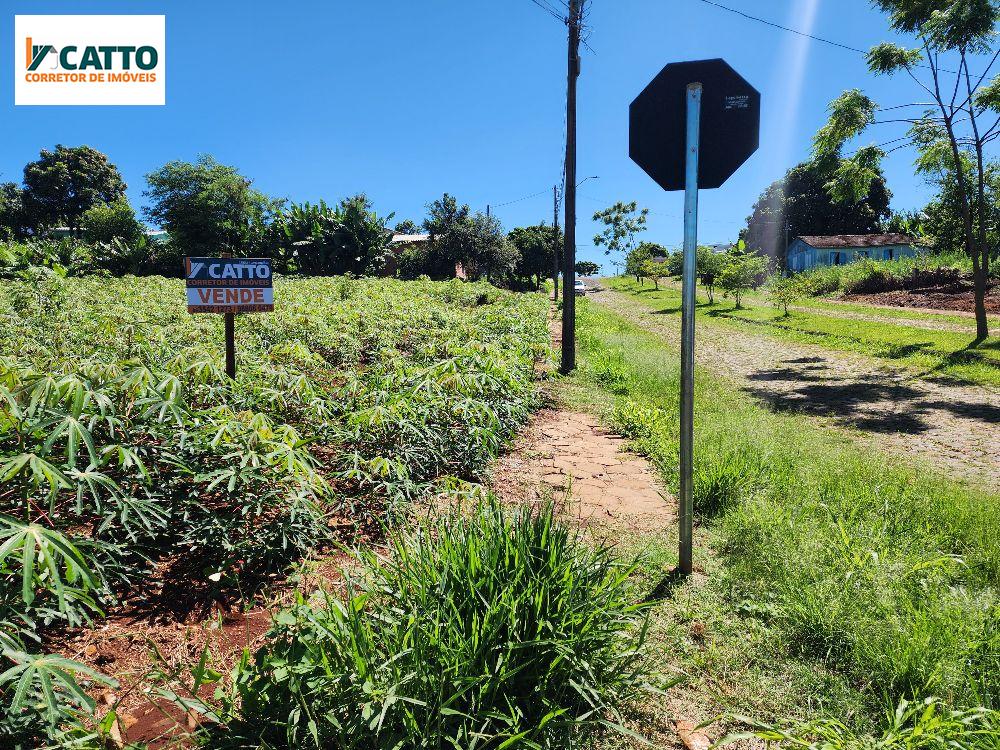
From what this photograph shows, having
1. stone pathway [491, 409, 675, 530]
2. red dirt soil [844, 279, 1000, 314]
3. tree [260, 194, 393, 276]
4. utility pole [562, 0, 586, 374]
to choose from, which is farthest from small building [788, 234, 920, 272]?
stone pathway [491, 409, 675, 530]

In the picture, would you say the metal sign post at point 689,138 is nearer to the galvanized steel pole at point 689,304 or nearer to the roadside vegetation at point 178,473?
the galvanized steel pole at point 689,304

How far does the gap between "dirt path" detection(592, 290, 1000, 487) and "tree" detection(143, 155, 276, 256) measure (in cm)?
3984

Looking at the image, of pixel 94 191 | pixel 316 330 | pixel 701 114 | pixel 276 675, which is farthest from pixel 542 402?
pixel 94 191

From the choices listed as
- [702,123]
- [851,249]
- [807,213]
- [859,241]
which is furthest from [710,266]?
[702,123]

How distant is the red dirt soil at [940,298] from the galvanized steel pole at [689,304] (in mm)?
23504

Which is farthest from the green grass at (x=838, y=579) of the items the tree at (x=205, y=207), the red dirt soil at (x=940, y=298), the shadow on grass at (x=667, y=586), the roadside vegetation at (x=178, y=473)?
the tree at (x=205, y=207)

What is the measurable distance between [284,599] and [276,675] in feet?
3.35

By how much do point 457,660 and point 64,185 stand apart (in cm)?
7285

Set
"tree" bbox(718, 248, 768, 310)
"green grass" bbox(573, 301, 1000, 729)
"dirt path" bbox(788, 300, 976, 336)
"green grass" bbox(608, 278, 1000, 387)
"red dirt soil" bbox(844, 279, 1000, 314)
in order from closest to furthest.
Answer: "green grass" bbox(573, 301, 1000, 729) → "green grass" bbox(608, 278, 1000, 387) → "dirt path" bbox(788, 300, 976, 336) → "red dirt soil" bbox(844, 279, 1000, 314) → "tree" bbox(718, 248, 768, 310)

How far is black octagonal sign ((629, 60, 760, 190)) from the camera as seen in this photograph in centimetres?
274

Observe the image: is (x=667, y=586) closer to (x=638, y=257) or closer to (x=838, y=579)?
(x=838, y=579)

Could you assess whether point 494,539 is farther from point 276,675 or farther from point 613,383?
point 613,383

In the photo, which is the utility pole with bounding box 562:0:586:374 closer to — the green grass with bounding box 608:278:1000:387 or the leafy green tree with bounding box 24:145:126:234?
the green grass with bounding box 608:278:1000:387

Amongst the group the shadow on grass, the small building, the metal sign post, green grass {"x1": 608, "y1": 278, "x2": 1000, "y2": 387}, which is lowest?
the shadow on grass
